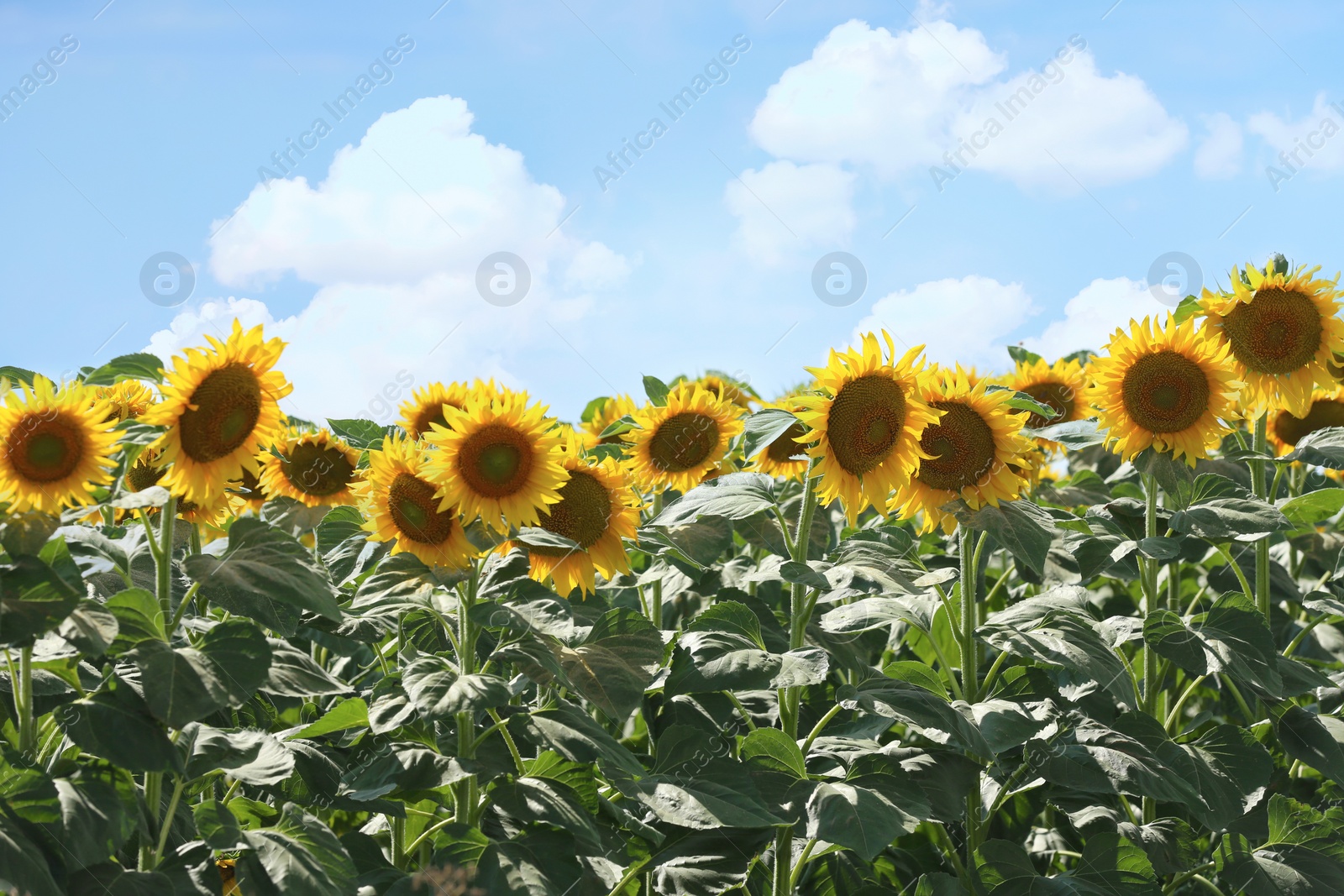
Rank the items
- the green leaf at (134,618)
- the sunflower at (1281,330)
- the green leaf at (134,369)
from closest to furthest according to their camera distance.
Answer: the green leaf at (134,618)
the green leaf at (134,369)
the sunflower at (1281,330)

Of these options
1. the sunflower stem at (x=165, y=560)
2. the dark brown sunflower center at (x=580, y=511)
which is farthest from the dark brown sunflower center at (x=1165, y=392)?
the sunflower stem at (x=165, y=560)

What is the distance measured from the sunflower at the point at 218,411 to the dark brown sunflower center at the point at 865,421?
4.56 ft

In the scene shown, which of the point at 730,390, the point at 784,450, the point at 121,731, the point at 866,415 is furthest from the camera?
the point at 730,390

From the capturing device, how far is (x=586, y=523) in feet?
9.62

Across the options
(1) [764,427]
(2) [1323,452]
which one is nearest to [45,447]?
(1) [764,427]

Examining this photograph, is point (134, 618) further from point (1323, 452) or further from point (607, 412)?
point (1323, 452)

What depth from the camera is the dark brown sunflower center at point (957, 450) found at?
9.80ft

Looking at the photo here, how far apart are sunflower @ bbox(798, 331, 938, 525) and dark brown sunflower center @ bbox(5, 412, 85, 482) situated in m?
1.74

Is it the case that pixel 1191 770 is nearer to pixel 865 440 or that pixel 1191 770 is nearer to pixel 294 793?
pixel 865 440

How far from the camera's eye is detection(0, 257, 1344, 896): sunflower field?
2236 mm

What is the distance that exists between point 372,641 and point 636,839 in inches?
35.0

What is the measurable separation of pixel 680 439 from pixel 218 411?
186cm

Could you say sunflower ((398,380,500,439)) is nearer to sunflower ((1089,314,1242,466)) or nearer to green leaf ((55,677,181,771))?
green leaf ((55,677,181,771))

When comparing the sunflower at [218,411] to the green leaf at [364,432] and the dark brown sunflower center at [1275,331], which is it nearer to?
the green leaf at [364,432]
